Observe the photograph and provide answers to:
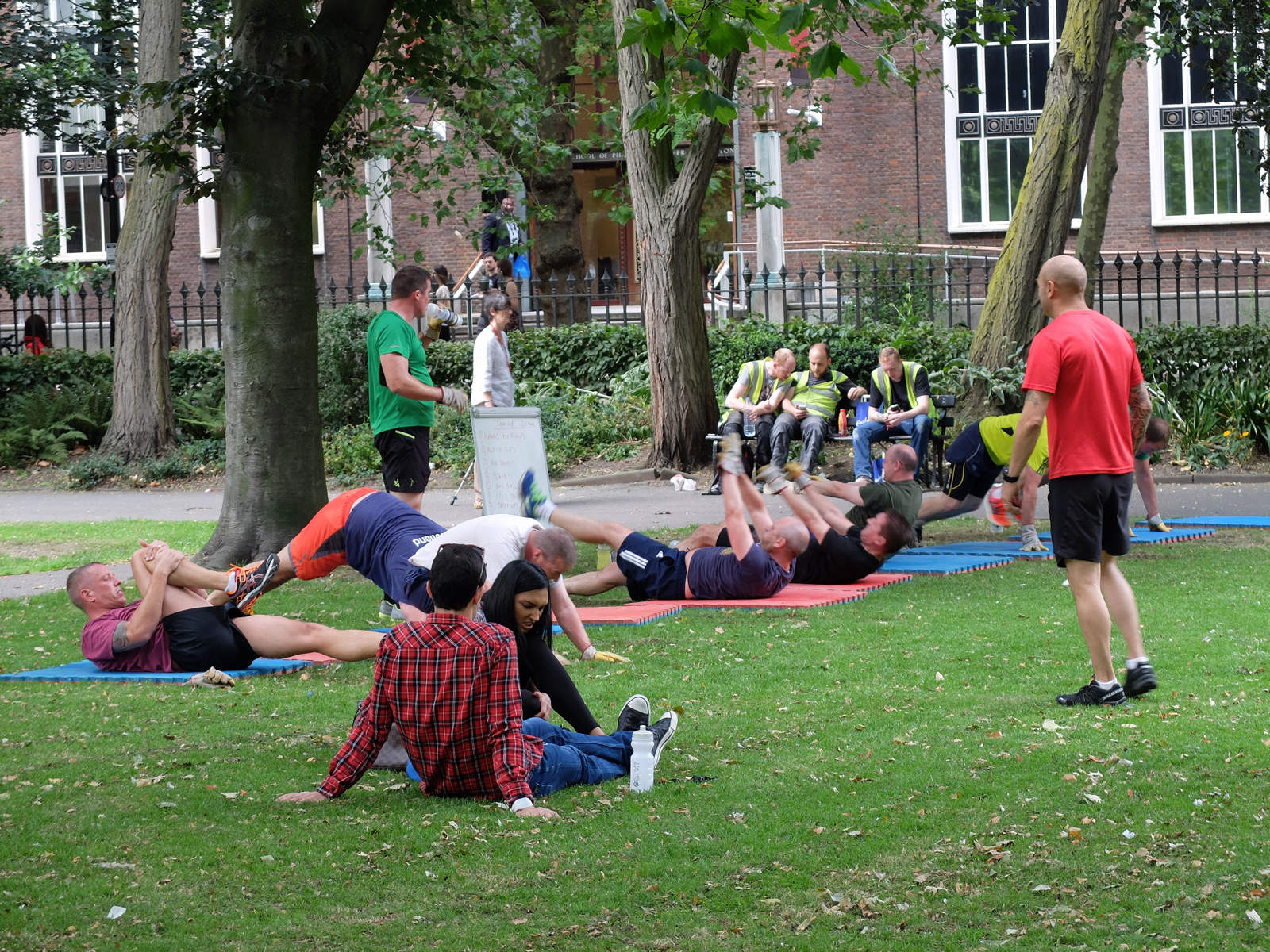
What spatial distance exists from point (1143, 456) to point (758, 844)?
7.97m

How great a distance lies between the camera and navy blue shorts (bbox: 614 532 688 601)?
9188 mm

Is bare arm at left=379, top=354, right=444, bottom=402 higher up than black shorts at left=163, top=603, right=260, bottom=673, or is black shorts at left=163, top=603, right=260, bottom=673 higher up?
bare arm at left=379, top=354, right=444, bottom=402

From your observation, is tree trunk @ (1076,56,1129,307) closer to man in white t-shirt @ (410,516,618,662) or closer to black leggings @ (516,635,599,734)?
man in white t-shirt @ (410,516,618,662)

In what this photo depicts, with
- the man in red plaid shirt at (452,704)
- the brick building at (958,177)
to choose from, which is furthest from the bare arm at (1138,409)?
the brick building at (958,177)

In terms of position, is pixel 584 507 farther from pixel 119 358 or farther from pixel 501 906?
pixel 501 906

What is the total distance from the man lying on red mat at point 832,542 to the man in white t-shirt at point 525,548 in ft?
8.63

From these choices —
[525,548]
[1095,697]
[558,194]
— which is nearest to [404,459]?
[525,548]

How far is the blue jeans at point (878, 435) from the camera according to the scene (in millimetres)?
14344

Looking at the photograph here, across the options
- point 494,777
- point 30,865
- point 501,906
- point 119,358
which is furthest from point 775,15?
point 119,358

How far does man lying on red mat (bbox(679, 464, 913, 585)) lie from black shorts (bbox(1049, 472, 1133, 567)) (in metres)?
3.16

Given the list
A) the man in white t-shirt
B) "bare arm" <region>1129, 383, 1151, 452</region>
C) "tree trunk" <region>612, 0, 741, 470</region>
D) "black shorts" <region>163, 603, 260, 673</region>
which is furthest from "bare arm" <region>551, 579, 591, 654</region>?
"tree trunk" <region>612, 0, 741, 470</region>

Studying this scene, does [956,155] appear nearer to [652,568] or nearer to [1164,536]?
[1164,536]

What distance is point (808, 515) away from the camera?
Result: 962 centimetres

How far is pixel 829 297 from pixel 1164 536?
45.6 ft
